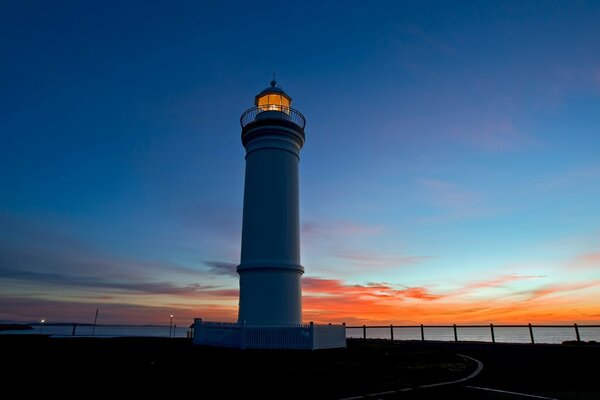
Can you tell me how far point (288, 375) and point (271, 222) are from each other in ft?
31.6

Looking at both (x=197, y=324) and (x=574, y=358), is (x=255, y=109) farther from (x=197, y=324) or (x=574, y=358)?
(x=574, y=358)

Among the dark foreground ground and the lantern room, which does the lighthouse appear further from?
the dark foreground ground

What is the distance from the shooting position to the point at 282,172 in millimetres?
19375

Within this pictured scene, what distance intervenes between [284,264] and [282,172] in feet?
15.3

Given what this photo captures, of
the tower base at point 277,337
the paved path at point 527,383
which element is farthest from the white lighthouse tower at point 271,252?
the paved path at point 527,383

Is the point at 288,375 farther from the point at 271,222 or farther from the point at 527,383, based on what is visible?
the point at 271,222

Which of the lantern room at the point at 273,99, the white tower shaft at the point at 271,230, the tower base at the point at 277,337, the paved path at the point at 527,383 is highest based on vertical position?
the lantern room at the point at 273,99

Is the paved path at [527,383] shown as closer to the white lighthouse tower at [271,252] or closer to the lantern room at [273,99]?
the white lighthouse tower at [271,252]

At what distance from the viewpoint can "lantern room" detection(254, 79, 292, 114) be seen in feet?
69.8

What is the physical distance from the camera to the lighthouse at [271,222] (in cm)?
1770

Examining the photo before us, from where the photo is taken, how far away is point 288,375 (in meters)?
9.66

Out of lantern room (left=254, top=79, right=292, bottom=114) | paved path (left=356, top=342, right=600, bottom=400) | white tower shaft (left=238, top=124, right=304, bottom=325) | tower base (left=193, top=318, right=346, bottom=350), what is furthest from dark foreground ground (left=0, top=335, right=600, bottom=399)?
lantern room (left=254, top=79, right=292, bottom=114)

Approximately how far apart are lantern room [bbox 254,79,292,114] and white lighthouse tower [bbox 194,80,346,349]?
399 millimetres

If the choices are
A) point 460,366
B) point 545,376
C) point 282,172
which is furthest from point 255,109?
point 545,376
